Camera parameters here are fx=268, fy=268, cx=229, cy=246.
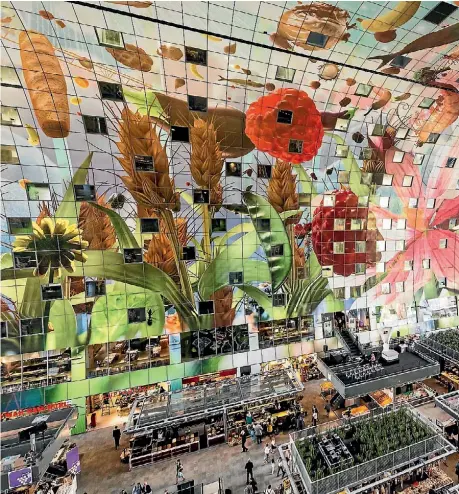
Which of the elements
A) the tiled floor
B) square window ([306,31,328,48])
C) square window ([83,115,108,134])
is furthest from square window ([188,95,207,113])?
the tiled floor

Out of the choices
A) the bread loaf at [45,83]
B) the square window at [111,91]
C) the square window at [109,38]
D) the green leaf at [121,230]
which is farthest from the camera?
the green leaf at [121,230]

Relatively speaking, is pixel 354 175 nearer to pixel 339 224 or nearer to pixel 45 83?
pixel 339 224

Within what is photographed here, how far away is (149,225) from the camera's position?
1620 cm

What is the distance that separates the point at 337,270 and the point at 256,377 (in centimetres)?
1001

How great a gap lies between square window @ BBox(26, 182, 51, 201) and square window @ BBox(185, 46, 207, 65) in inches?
391

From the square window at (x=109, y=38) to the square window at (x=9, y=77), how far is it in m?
4.23

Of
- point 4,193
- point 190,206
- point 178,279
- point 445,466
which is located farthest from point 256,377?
point 4,193

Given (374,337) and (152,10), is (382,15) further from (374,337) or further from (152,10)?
(374,337)

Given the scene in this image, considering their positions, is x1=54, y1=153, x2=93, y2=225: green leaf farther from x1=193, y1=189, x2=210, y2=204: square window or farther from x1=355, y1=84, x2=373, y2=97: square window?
x1=355, y1=84, x2=373, y2=97: square window

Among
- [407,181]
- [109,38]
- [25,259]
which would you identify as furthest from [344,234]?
[25,259]

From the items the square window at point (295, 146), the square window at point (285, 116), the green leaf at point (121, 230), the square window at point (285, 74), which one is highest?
the square window at point (285, 74)

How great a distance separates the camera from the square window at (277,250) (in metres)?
18.8

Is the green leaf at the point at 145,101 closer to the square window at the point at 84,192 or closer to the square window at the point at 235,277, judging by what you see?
the square window at the point at 84,192

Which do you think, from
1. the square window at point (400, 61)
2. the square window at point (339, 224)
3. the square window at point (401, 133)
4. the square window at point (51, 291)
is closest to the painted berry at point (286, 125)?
the square window at point (400, 61)
